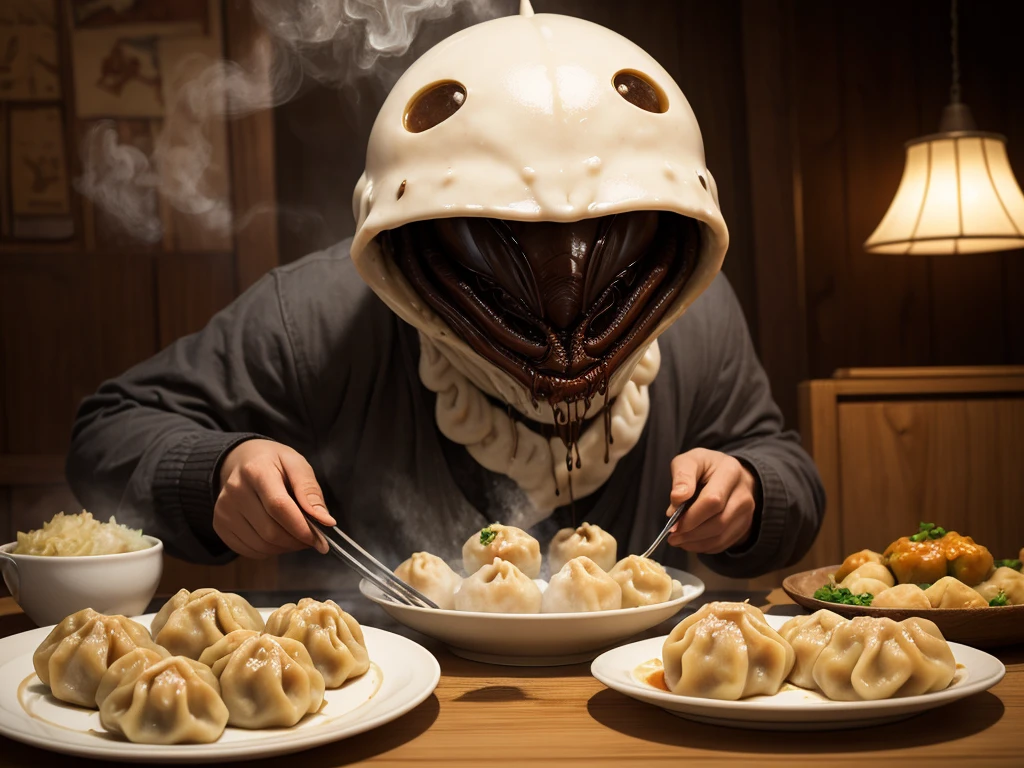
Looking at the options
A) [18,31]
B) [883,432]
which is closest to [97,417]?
[18,31]

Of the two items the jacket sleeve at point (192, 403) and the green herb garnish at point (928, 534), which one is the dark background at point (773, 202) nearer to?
the jacket sleeve at point (192, 403)

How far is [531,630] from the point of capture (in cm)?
104

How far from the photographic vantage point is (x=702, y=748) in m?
0.84

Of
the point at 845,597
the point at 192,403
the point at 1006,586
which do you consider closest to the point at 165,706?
the point at 845,597

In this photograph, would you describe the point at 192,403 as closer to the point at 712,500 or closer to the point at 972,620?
the point at 712,500

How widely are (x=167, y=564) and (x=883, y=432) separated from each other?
7.48 feet

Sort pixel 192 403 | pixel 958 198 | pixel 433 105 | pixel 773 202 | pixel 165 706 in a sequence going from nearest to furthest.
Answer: pixel 165 706 < pixel 433 105 < pixel 192 403 < pixel 958 198 < pixel 773 202

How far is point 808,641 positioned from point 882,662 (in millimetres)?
78

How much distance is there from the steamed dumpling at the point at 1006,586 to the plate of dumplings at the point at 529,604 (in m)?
0.34

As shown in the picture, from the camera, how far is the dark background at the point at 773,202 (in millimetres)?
3119

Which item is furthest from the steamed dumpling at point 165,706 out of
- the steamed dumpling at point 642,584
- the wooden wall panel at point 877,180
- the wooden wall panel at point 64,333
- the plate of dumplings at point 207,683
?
the wooden wall panel at point 877,180

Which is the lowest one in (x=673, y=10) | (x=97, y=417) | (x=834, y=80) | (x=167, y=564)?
(x=167, y=564)

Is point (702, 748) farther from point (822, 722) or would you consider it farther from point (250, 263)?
point (250, 263)

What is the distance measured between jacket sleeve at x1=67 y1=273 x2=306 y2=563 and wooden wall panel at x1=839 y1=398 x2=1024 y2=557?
1.74m
